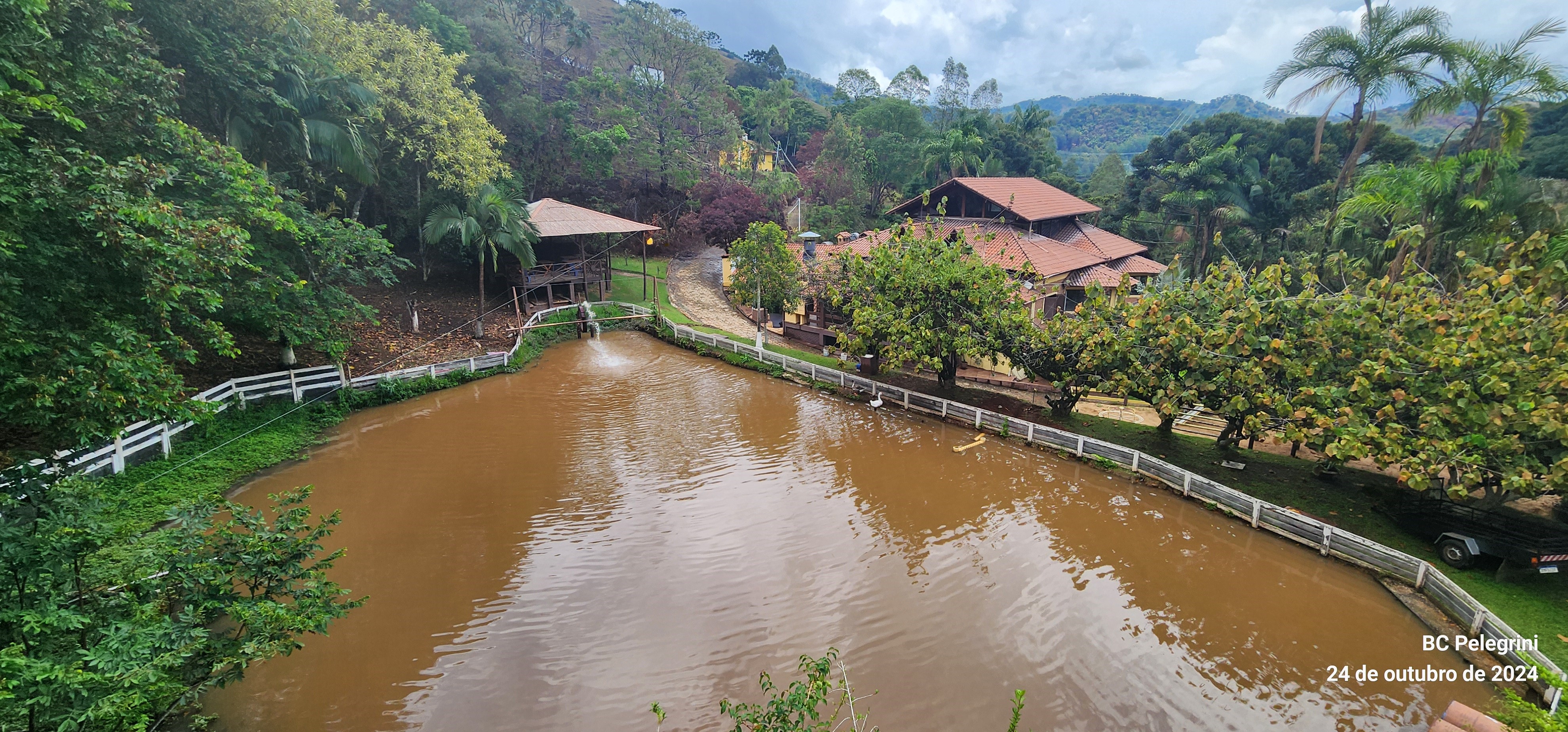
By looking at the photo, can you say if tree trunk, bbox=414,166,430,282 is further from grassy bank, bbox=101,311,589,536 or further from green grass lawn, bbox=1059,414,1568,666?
green grass lawn, bbox=1059,414,1568,666

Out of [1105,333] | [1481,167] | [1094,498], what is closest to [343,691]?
[1094,498]

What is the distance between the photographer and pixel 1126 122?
146750 mm

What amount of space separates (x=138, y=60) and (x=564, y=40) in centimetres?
6263

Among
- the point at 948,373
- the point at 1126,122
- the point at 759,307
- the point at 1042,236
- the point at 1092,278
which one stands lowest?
the point at 948,373

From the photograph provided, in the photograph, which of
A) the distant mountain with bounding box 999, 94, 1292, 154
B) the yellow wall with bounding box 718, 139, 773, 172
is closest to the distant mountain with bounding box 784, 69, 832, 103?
the distant mountain with bounding box 999, 94, 1292, 154

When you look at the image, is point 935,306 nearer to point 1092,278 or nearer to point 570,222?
point 1092,278

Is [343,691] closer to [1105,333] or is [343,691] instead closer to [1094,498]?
[1094,498]

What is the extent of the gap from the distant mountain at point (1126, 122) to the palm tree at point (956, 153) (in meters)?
101

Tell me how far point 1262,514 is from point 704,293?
26.9 metres

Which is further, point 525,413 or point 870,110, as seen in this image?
point 870,110

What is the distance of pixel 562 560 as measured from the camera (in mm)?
11320

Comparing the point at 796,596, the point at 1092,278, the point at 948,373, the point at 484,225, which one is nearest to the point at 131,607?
the point at 796,596

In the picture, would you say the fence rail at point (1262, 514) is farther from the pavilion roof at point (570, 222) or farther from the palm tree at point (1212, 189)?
the palm tree at point (1212, 189)

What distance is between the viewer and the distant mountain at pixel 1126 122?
136m
